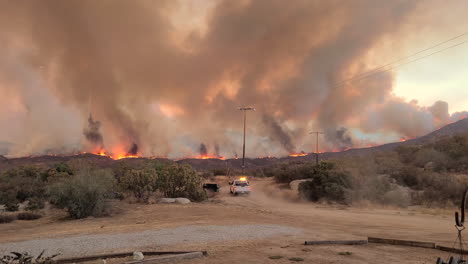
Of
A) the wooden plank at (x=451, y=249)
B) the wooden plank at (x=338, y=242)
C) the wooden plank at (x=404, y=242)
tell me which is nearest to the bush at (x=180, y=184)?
the wooden plank at (x=338, y=242)

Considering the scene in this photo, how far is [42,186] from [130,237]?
1023 inches

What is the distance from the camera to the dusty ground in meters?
9.61

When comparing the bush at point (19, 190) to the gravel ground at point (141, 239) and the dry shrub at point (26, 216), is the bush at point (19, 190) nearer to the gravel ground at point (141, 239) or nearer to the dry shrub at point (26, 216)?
the dry shrub at point (26, 216)

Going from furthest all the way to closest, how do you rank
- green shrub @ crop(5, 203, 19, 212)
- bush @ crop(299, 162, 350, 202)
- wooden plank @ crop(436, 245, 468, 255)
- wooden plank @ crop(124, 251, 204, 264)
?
bush @ crop(299, 162, 350, 202), green shrub @ crop(5, 203, 19, 212), wooden plank @ crop(436, 245, 468, 255), wooden plank @ crop(124, 251, 204, 264)

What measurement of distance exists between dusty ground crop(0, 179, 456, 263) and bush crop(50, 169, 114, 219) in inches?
39.1

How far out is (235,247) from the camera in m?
11.0

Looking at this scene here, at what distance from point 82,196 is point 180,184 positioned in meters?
12.5

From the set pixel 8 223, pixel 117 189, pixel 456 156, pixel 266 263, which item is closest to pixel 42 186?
pixel 117 189

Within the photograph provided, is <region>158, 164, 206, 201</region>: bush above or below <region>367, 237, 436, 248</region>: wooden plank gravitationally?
above

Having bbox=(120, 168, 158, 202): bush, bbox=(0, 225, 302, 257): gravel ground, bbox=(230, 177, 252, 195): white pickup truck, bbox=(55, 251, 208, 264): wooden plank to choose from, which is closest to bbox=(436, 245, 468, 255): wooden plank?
bbox=(0, 225, 302, 257): gravel ground

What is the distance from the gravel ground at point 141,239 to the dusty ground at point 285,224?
74cm

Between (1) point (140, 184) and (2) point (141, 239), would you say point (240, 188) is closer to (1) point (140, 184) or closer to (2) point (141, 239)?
(1) point (140, 184)

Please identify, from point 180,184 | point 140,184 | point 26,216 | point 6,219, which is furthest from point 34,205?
point 180,184

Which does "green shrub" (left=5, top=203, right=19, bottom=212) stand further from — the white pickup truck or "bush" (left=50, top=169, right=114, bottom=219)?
the white pickup truck
